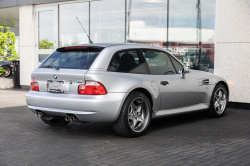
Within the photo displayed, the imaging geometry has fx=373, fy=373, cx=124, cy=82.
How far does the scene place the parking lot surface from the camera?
4.81 metres

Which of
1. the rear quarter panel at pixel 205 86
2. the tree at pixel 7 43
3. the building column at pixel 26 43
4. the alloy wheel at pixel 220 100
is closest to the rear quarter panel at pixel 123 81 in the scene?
the rear quarter panel at pixel 205 86

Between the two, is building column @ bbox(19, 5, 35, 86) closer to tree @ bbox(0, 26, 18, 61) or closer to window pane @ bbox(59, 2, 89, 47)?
window pane @ bbox(59, 2, 89, 47)

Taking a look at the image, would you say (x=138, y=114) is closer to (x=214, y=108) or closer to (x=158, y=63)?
A: (x=158, y=63)

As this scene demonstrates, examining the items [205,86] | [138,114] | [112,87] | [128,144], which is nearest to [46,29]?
[205,86]

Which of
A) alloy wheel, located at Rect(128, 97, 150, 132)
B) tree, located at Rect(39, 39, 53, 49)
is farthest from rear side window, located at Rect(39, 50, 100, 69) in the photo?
tree, located at Rect(39, 39, 53, 49)

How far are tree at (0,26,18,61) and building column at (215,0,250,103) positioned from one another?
1294 cm

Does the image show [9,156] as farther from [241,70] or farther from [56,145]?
[241,70]

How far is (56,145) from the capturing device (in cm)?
568

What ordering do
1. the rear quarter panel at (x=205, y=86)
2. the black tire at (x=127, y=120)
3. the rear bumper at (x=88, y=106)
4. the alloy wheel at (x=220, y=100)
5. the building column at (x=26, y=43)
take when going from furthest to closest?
1. the building column at (x=26, y=43)
2. the alloy wheel at (x=220, y=100)
3. the rear quarter panel at (x=205, y=86)
4. the black tire at (x=127, y=120)
5. the rear bumper at (x=88, y=106)

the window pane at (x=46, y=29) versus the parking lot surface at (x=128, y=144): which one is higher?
the window pane at (x=46, y=29)

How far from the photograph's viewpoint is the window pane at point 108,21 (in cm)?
1313

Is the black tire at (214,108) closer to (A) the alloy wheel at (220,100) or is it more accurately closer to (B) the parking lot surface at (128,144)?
(A) the alloy wheel at (220,100)

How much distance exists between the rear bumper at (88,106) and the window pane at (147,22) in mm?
6569

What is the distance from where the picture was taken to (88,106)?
571 centimetres
